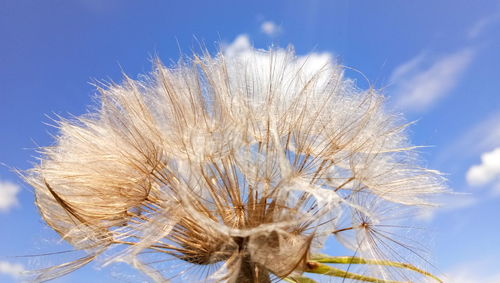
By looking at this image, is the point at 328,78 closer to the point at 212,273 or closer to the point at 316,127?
the point at 316,127

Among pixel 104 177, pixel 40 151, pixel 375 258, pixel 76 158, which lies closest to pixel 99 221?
pixel 104 177

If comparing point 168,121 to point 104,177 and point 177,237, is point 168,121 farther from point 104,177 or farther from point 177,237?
point 177,237

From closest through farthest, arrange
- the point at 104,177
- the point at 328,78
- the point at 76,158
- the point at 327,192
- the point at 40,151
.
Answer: the point at 327,192 → the point at 104,177 → the point at 76,158 → the point at 328,78 → the point at 40,151

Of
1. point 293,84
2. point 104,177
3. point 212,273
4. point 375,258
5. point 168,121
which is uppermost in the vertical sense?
point 293,84

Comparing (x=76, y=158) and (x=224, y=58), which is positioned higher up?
(x=224, y=58)

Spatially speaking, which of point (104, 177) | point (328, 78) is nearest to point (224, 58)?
point (328, 78)

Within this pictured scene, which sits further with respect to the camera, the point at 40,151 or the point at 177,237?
the point at 40,151

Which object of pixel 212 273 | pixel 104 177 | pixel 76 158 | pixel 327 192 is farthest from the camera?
pixel 76 158
